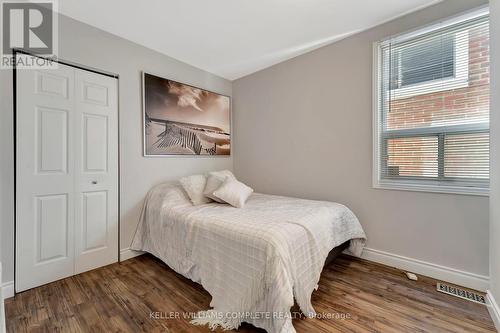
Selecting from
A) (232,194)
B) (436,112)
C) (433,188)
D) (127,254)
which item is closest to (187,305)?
(232,194)

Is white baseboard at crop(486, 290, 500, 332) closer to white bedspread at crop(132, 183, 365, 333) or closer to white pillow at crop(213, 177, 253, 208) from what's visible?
white bedspread at crop(132, 183, 365, 333)

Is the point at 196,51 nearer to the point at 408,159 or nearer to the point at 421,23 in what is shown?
the point at 421,23

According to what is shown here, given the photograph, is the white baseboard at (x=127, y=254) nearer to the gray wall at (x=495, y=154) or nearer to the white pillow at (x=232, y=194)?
the white pillow at (x=232, y=194)

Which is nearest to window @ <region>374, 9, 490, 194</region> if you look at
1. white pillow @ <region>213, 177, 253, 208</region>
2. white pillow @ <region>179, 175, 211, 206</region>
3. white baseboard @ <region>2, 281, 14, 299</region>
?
white pillow @ <region>213, 177, 253, 208</region>

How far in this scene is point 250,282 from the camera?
56.6 inches

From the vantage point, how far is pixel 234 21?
2.22 m

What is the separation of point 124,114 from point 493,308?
3.75m

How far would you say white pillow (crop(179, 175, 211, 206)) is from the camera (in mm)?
2479

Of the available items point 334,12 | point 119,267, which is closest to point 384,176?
point 334,12

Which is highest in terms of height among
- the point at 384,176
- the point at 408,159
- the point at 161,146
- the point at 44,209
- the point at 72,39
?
the point at 72,39

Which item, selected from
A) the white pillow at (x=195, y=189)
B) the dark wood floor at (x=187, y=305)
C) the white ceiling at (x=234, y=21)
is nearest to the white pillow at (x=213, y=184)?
the white pillow at (x=195, y=189)

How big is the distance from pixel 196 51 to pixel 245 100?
1118mm

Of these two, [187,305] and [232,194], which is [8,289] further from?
[232,194]

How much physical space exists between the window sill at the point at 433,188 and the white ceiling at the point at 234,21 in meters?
1.75
